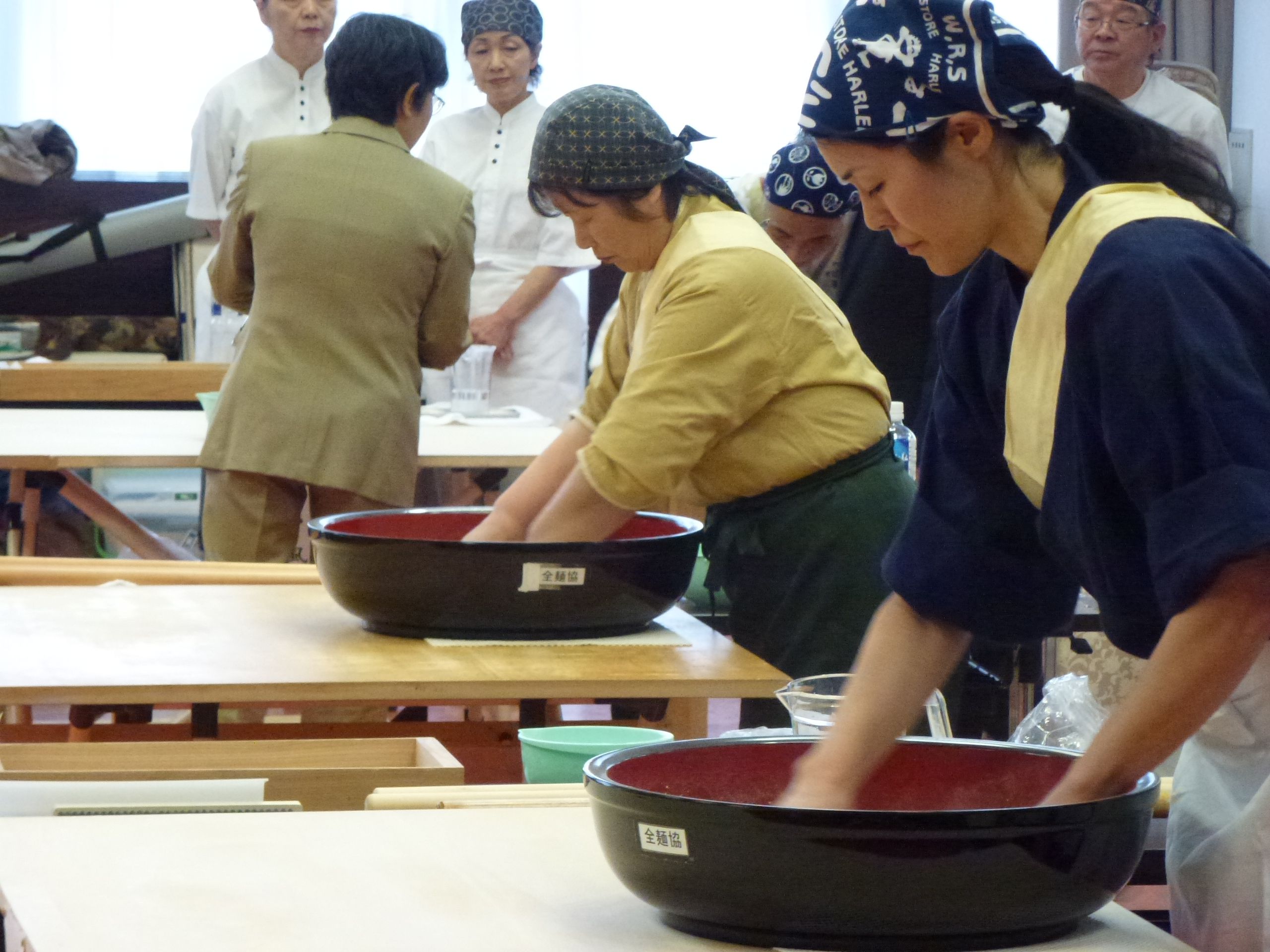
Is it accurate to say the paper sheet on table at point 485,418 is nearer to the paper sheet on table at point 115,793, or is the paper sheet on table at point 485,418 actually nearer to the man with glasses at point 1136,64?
the man with glasses at point 1136,64

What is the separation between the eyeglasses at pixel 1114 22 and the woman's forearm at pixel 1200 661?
4.03 metres

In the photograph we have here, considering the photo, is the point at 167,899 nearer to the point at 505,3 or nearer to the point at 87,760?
the point at 87,760

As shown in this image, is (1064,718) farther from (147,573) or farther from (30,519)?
(30,519)

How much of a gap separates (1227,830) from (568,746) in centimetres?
56

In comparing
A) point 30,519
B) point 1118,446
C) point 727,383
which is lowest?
point 30,519

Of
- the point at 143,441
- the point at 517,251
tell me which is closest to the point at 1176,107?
the point at 517,251

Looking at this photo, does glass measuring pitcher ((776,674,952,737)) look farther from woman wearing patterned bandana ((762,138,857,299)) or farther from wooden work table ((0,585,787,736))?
woman wearing patterned bandana ((762,138,857,299))

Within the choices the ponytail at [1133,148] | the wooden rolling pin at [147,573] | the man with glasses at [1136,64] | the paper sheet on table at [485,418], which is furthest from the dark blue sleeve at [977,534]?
the man with glasses at [1136,64]

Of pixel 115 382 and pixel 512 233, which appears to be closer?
pixel 115 382

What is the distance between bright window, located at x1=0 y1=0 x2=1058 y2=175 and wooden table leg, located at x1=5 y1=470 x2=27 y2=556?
2070mm

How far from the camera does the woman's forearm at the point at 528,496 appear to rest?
220 cm

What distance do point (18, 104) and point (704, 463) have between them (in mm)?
4361

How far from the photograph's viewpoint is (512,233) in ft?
16.5

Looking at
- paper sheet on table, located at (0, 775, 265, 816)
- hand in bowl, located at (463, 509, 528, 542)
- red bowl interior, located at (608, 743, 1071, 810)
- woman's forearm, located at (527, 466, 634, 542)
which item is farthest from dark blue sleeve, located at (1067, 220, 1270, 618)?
hand in bowl, located at (463, 509, 528, 542)
